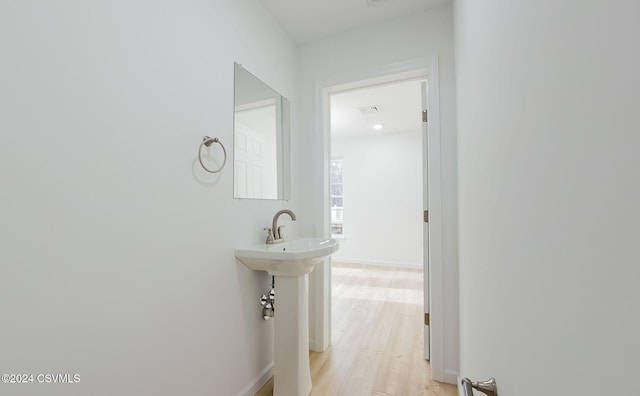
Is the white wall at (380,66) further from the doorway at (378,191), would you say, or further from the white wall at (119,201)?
A: the doorway at (378,191)

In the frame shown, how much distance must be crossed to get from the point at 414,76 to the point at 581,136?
1.95m

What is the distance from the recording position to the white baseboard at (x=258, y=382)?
5.17ft

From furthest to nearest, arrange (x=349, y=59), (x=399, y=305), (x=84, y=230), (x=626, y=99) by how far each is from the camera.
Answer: (x=399, y=305) < (x=349, y=59) < (x=84, y=230) < (x=626, y=99)

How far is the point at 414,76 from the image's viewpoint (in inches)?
77.2

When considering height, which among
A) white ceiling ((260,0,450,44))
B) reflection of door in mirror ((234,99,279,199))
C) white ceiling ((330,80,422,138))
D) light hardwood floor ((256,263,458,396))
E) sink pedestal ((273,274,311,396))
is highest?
white ceiling ((260,0,450,44))

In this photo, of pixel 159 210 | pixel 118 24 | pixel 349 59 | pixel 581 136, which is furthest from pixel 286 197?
pixel 581 136

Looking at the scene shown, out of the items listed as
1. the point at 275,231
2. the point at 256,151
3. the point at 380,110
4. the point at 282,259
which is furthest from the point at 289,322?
the point at 380,110

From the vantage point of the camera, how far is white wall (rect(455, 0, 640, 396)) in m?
0.18

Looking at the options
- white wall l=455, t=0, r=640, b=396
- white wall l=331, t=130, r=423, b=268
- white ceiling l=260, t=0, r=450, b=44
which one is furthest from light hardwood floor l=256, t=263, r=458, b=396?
white ceiling l=260, t=0, r=450, b=44

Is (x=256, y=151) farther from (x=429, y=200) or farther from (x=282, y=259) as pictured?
(x=429, y=200)

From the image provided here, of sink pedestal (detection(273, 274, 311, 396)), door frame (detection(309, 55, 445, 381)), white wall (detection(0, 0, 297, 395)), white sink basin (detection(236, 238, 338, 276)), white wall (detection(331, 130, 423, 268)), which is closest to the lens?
white wall (detection(0, 0, 297, 395))

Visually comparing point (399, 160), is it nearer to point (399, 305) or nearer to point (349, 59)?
point (399, 305)

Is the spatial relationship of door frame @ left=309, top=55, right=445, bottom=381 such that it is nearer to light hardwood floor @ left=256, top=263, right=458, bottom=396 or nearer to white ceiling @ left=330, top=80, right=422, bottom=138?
light hardwood floor @ left=256, top=263, right=458, bottom=396

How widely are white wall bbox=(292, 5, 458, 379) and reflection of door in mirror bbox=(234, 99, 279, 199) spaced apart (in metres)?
0.29
